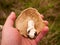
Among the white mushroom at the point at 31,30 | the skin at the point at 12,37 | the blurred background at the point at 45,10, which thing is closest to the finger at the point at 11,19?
the skin at the point at 12,37

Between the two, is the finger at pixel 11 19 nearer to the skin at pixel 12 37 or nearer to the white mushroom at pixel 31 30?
the skin at pixel 12 37

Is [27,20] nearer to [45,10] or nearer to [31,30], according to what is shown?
[31,30]

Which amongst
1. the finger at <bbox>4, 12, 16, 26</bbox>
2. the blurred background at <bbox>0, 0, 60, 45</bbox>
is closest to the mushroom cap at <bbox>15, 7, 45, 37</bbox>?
the finger at <bbox>4, 12, 16, 26</bbox>

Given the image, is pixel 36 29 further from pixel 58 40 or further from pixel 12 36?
pixel 58 40

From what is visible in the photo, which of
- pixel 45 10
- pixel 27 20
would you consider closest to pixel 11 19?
pixel 27 20

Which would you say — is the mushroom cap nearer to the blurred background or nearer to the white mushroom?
the white mushroom
